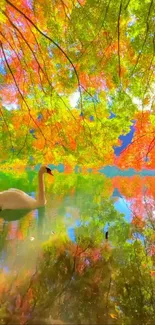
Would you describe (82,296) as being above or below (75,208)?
below

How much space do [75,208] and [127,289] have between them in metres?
3.30

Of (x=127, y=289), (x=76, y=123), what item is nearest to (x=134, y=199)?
(x=76, y=123)

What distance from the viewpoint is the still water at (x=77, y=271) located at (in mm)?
1763

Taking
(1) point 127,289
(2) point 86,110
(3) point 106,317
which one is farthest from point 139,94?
(3) point 106,317

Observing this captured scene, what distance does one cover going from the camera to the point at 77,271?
2352mm

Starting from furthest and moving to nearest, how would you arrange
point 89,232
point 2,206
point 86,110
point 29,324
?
point 2,206 < point 86,110 < point 89,232 < point 29,324

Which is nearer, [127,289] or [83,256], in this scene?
[127,289]

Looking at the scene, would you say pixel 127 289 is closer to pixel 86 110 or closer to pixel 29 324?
pixel 29 324

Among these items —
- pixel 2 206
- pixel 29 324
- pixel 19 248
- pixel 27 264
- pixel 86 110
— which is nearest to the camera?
pixel 29 324

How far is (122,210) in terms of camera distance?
5242 millimetres

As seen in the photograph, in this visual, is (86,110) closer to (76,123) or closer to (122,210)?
(76,123)

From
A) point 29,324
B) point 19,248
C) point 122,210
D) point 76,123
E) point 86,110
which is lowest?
point 29,324

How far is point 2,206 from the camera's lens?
16.6ft

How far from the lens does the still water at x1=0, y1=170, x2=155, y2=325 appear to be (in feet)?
5.78
